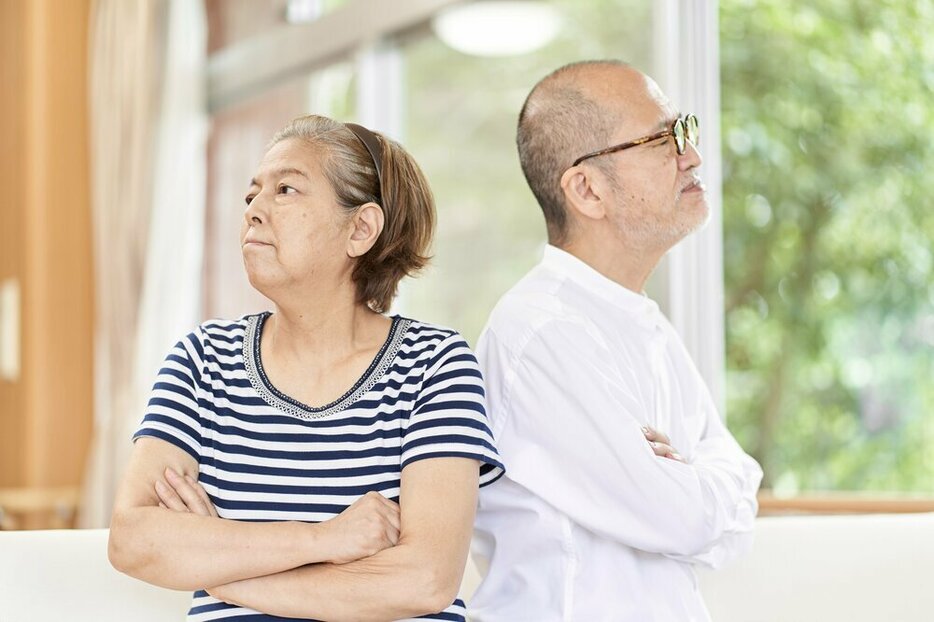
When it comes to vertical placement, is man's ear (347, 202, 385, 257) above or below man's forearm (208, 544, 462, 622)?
above

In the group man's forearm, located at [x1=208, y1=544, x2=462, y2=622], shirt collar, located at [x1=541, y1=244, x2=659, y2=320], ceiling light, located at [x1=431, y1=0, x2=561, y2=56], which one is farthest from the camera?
ceiling light, located at [x1=431, y1=0, x2=561, y2=56]

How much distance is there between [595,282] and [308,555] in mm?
716

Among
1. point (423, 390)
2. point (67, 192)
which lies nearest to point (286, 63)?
point (67, 192)

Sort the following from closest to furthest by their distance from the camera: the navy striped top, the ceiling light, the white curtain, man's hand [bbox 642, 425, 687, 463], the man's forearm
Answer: the man's forearm
the navy striped top
man's hand [bbox 642, 425, 687, 463]
the ceiling light
the white curtain

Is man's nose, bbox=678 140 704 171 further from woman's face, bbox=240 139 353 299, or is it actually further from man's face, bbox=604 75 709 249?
woman's face, bbox=240 139 353 299

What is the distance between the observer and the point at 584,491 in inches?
68.3

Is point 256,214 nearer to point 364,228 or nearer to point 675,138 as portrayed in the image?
point 364,228

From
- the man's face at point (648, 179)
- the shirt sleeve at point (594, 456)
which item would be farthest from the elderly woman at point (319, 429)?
the man's face at point (648, 179)

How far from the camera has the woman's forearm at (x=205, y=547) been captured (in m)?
1.53

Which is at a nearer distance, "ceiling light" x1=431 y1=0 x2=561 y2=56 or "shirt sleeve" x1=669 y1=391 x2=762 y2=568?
"shirt sleeve" x1=669 y1=391 x2=762 y2=568

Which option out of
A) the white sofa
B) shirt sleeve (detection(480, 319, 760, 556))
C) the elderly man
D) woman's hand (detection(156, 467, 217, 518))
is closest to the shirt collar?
the elderly man

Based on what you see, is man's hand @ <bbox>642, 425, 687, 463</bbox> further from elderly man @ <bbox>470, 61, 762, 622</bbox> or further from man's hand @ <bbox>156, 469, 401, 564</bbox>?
man's hand @ <bbox>156, 469, 401, 564</bbox>

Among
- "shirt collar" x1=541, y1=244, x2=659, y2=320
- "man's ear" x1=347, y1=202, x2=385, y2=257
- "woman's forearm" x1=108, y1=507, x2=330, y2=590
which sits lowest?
"woman's forearm" x1=108, y1=507, x2=330, y2=590

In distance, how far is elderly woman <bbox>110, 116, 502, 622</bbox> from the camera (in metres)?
1.53
